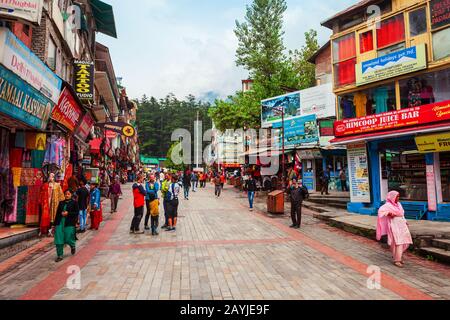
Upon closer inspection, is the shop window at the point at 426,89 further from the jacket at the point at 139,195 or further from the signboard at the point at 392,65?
the jacket at the point at 139,195

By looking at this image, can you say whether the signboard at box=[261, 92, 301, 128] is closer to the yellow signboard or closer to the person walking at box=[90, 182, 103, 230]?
the yellow signboard

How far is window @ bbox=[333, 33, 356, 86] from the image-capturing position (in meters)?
15.2

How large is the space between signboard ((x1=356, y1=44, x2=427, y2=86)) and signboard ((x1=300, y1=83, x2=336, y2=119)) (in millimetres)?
9187

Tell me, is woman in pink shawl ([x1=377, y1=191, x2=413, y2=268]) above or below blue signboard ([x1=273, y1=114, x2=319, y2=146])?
below

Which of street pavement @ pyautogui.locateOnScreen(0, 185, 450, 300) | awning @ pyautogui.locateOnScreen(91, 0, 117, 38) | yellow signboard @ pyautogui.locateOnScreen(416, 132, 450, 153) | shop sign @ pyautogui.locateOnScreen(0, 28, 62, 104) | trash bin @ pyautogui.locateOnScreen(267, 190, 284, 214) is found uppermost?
awning @ pyautogui.locateOnScreen(91, 0, 117, 38)

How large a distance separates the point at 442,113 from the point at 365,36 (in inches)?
224

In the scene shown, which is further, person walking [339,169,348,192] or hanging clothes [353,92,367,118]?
person walking [339,169,348,192]

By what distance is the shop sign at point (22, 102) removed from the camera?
305 inches

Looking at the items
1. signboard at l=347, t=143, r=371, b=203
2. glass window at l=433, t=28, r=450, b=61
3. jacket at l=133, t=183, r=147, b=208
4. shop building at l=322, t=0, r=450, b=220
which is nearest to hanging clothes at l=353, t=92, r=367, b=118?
shop building at l=322, t=0, r=450, b=220

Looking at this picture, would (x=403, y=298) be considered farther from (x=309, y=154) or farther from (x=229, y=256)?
(x=309, y=154)

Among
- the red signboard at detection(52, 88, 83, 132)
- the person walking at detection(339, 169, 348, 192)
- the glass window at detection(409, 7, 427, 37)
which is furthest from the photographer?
the person walking at detection(339, 169, 348, 192)

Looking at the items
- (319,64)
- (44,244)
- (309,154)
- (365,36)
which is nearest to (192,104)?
(319,64)

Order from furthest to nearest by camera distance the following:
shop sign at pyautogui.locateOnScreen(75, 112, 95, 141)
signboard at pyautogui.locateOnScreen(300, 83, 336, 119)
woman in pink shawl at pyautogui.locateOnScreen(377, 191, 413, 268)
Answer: signboard at pyautogui.locateOnScreen(300, 83, 336, 119)
shop sign at pyautogui.locateOnScreen(75, 112, 95, 141)
woman in pink shawl at pyautogui.locateOnScreen(377, 191, 413, 268)

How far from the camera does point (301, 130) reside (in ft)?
84.1
